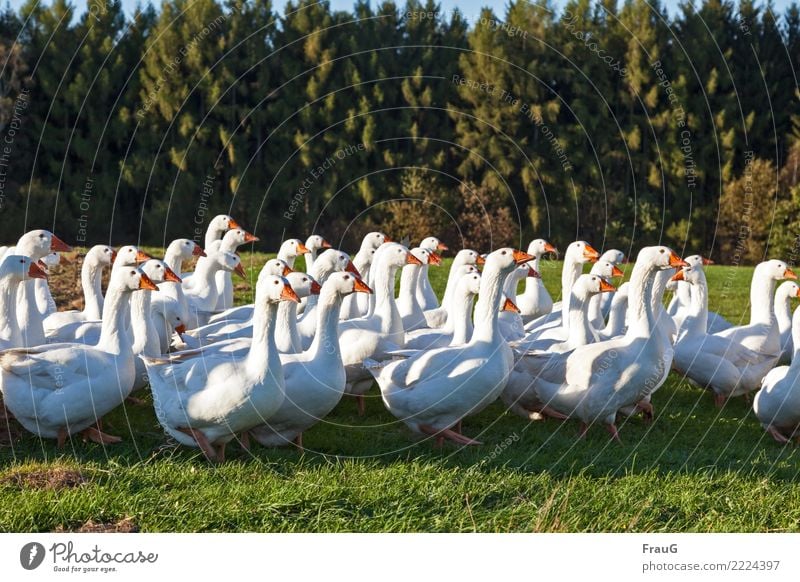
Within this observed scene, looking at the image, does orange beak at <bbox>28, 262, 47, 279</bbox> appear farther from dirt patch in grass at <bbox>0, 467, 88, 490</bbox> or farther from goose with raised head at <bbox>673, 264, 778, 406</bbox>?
goose with raised head at <bbox>673, 264, 778, 406</bbox>

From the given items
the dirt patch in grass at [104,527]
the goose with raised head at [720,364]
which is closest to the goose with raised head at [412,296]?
the goose with raised head at [720,364]

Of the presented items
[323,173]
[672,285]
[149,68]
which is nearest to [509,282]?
[672,285]

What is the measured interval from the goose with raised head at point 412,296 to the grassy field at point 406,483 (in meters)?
2.21

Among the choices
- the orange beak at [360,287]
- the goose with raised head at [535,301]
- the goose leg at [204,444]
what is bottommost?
the goose leg at [204,444]

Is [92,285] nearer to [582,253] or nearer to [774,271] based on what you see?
[582,253]

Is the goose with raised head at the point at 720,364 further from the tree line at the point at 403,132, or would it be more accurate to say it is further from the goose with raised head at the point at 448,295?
the tree line at the point at 403,132

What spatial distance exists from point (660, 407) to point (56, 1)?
449 inches

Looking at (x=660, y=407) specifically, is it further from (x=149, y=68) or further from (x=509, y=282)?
(x=149, y=68)

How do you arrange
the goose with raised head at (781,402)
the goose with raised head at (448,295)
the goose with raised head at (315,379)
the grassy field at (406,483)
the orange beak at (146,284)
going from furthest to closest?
the goose with raised head at (448,295), the goose with raised head at (781,402), the orange beak at (146,284), the goose with raised head at (315,379), the grassy field at (406,483)

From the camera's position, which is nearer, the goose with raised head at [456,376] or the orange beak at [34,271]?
the goose with raised head at [456,376]

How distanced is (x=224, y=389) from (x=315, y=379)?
741 mm

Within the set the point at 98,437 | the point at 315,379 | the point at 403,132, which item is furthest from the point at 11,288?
the point at 403,132

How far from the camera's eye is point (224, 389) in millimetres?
7410

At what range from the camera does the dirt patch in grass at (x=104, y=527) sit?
6109 mm
